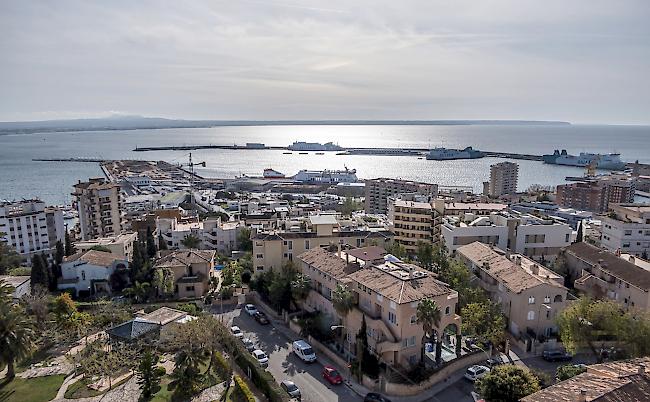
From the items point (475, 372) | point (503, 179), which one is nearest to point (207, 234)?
point (475, 372)

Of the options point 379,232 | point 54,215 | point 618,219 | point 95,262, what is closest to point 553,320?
point 379,232

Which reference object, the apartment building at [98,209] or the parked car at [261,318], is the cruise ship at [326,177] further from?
the parked car at [261,318]

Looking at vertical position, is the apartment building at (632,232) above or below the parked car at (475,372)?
above

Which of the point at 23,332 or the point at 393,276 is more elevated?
the point at 393,276

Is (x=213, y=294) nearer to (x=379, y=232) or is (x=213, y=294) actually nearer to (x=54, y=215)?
(x=379, y=232)

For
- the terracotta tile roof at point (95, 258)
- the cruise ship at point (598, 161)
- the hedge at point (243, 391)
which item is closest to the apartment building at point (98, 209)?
the terracotta tile roof at point (95, 258)

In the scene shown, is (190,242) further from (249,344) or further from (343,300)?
(343,300)

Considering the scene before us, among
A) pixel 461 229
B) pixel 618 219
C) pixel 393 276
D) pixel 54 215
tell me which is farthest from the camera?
pixel 54 215
